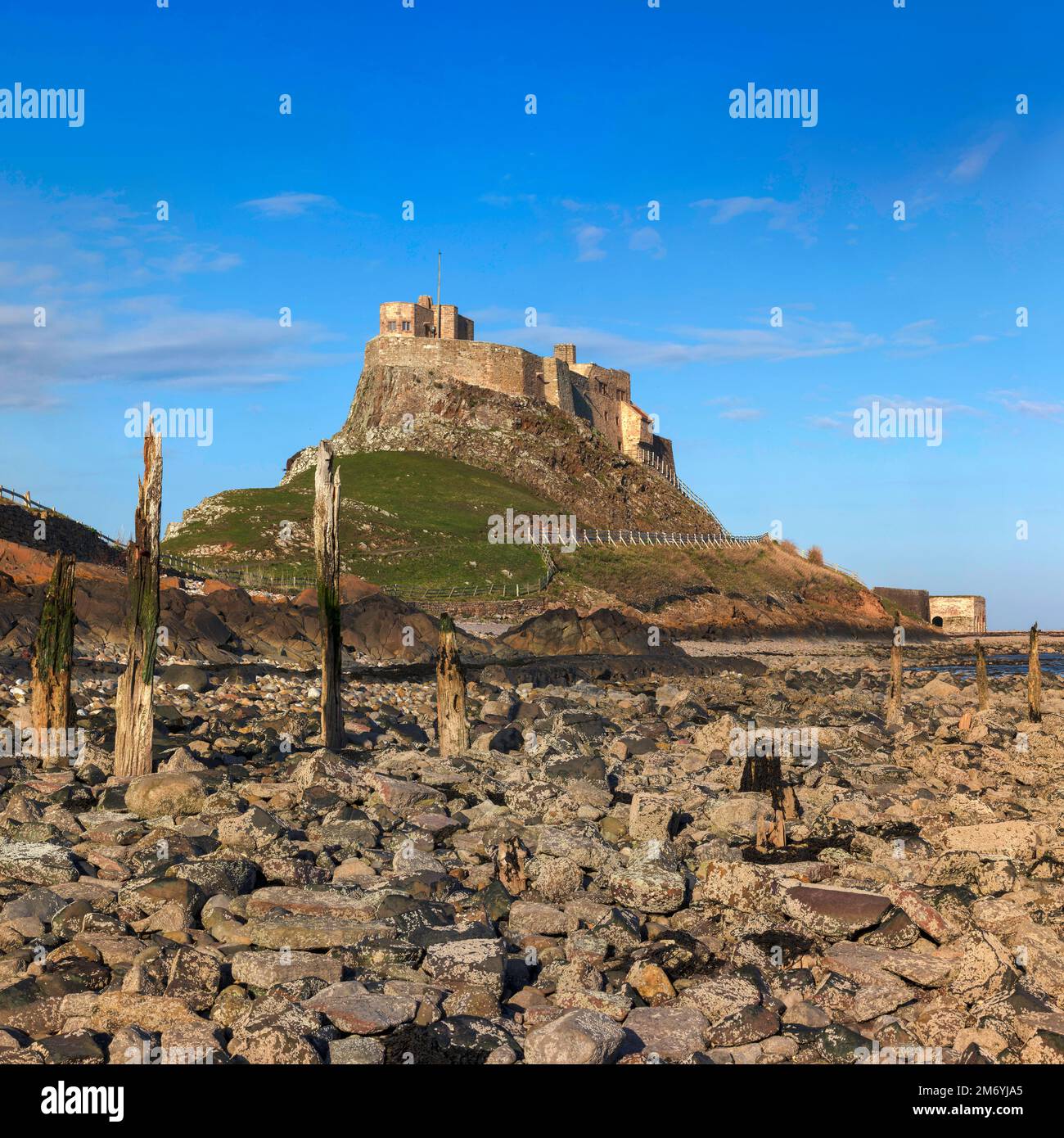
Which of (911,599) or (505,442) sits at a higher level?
(505,442)

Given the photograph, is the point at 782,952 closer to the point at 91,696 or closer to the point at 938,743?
the point at 938,743

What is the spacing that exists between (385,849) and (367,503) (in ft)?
223

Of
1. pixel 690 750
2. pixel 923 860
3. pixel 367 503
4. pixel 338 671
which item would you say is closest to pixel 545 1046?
pixel 923 860

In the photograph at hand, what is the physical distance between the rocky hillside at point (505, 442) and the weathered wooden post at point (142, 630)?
8186 centimetres

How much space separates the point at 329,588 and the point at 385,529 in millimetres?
55972

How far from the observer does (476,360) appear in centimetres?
10731

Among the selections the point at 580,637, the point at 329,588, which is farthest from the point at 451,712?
the point at 580,637

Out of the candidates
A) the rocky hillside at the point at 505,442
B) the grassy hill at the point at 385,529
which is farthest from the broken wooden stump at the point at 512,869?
the rocky hillside at the point at 505,442

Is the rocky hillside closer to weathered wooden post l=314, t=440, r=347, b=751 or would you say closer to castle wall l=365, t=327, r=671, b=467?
castle wall l=365, t=327, r=671, b=467

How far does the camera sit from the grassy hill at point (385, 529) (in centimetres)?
6706

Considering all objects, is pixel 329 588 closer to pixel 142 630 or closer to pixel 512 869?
pixel 142 630

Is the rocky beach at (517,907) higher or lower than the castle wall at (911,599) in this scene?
lower

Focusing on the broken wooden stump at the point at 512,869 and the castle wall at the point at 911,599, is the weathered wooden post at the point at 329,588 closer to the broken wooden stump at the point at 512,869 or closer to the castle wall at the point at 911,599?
the broken wooden stump at the point at 512,869

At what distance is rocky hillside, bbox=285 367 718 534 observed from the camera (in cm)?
10000
